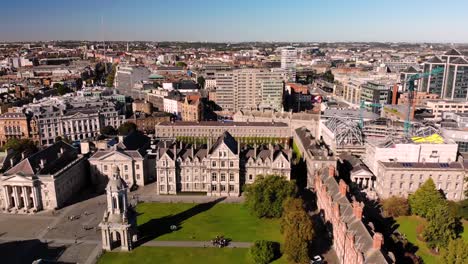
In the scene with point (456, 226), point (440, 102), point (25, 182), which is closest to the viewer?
point (456, 226)

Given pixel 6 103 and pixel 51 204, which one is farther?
pixel 6 103

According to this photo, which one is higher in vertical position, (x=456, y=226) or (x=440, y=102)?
(x=440, y=102)

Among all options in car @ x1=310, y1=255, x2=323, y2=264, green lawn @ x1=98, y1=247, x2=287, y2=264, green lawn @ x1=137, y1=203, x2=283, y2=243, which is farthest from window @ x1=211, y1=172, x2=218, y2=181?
car @ x1=310, y1=255, x2=323, y2=264

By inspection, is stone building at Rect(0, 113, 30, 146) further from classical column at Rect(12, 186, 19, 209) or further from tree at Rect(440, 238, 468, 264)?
tree at Rect(440, 238, 468, 264)

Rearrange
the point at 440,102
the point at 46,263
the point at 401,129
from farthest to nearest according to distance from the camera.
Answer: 1. the point at 440,102
2. the point at 401,129
3. the point at 46,263

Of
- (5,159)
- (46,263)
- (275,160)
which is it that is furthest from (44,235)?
(275,160)

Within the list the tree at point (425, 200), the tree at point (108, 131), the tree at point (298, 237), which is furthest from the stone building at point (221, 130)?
the tree at point (298, 237)

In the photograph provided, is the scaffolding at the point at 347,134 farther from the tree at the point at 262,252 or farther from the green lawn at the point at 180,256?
the green lawn at the point at 180,256

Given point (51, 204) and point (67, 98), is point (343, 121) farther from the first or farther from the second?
point (67, 98)
